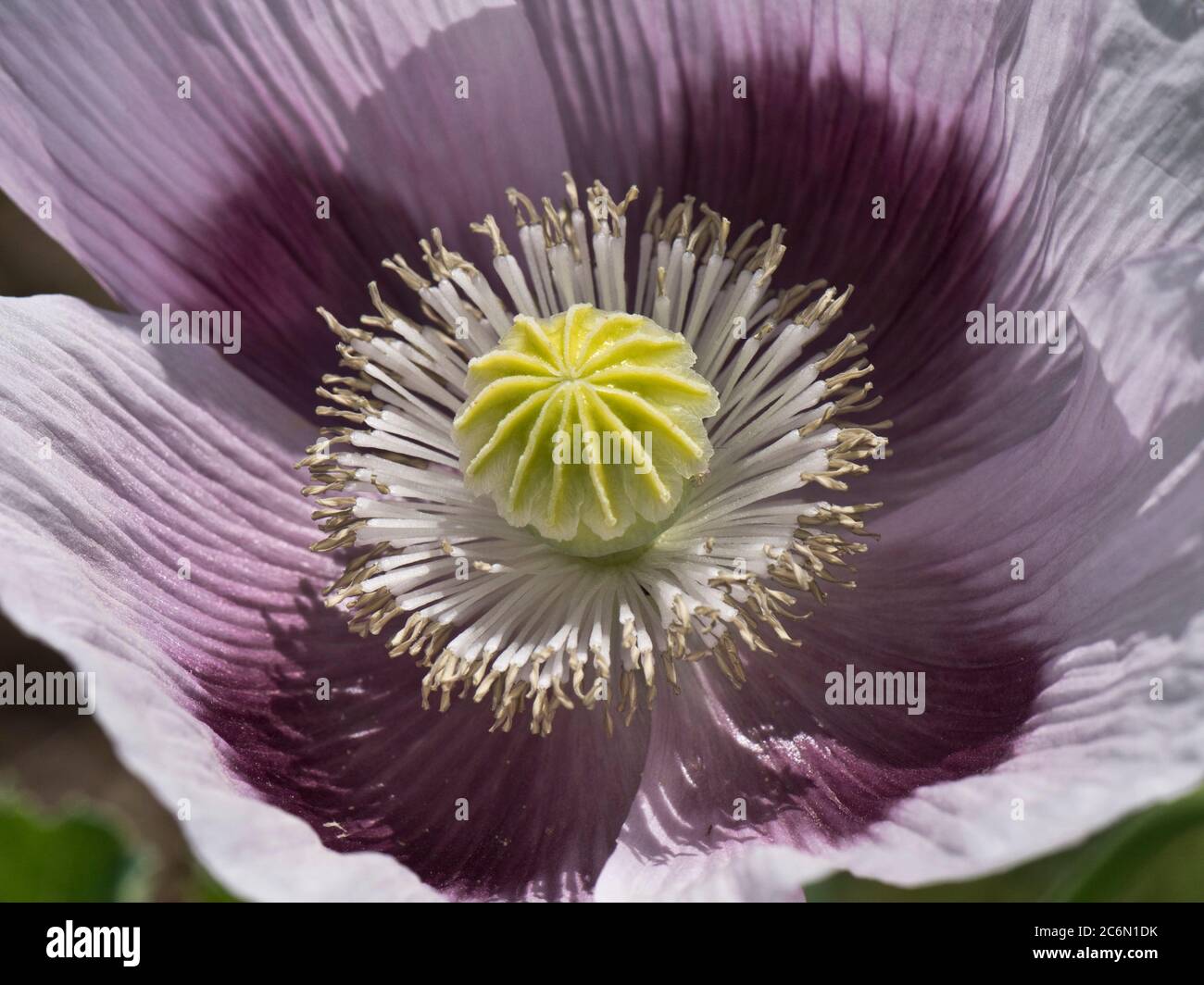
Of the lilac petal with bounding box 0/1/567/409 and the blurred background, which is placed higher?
the lilac petal with bounding box 0/1/567/409

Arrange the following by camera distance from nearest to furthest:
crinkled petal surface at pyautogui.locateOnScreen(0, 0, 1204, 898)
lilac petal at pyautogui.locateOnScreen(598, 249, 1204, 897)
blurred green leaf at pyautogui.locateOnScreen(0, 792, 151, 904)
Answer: lilac petal at pyautogui.locateOnScreen(598, 249, 1204, 897) < crinkled petal surface at pyautogui.locateOnScreen(0, 0, 1204, 898) < blurred green leaf at pyautogui.locateOnScreen(0, 792, 151, 904)

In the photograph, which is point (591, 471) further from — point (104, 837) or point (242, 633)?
point (104, 837)

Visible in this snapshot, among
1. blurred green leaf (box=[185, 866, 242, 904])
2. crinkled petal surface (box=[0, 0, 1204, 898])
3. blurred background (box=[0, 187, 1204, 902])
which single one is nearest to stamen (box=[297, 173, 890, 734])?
crinkled petal surface (box=[0, 0, 1204, 898])

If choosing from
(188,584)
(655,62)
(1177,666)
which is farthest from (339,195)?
(1177,666)

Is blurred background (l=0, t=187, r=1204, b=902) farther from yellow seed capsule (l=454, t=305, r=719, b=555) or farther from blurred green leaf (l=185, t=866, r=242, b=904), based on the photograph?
yellow seed capsule (l=454, t=305, r=719, b=555)

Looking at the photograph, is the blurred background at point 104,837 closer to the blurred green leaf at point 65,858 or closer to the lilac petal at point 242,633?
the blurred green leaf at point 65,858

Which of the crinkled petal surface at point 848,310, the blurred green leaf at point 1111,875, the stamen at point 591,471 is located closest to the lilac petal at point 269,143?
the crinkled petal surface at point 848,310
